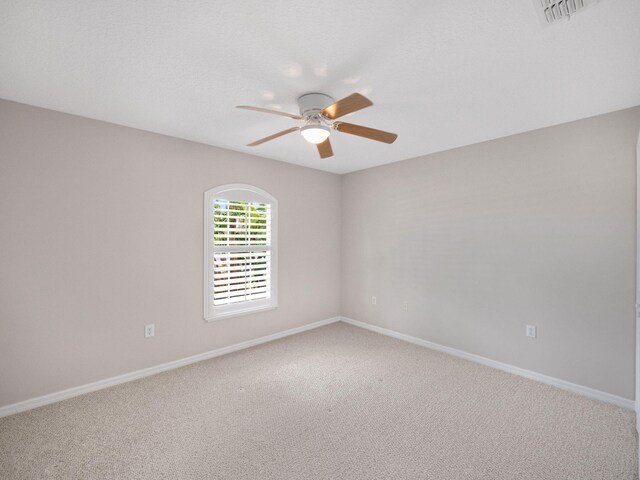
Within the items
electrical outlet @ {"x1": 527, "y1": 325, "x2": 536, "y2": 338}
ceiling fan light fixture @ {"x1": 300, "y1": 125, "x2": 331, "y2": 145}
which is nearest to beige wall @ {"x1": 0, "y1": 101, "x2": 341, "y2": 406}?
ceiling fan light fixture @ {"x1": 300, "y1": 125, "x2": 331, "y2": 145}

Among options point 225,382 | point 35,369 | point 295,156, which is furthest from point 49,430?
point 295,156

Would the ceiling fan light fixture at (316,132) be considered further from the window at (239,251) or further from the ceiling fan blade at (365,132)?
the window at (239,251)

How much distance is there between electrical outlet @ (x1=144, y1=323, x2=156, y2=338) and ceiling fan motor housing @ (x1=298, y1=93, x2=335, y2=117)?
8.36 feet

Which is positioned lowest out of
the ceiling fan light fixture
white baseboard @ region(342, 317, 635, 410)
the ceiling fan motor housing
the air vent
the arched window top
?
white baseboard @ region(342, 317, 635, 410)

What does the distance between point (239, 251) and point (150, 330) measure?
1266 mm

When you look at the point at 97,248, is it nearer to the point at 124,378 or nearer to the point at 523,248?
the point at 124,378

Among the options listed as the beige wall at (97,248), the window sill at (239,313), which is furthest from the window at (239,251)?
the beige wall at (97,248)

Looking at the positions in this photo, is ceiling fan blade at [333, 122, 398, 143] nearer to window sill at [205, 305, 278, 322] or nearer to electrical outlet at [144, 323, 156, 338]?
window sill at [205, 305, 278, 322]

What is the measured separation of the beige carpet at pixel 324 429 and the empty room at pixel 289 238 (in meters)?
0.02

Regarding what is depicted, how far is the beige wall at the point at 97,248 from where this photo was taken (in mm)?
2408

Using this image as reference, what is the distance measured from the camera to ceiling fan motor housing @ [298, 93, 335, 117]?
7.18 ft

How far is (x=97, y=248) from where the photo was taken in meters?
2.77

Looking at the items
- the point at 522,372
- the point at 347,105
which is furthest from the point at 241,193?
the point at 522,372

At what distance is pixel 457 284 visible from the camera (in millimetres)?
3590
